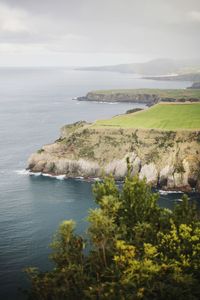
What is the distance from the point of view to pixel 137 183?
204ft


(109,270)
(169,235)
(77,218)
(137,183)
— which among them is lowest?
(77,218)

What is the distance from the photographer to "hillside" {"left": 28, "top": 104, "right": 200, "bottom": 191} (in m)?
119

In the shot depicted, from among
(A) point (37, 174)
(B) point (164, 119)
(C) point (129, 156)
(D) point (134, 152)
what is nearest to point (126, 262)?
(C) point (129, 156)

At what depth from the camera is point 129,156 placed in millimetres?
128750

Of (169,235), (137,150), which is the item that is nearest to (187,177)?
(137,150)

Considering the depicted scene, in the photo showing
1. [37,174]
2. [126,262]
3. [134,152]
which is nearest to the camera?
[126,262]

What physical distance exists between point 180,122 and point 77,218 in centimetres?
6196

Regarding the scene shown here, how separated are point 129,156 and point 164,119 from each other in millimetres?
29181

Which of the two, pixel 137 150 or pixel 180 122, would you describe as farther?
pixel 180 122

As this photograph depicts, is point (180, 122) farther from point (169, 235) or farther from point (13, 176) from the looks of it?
point (169, 235)

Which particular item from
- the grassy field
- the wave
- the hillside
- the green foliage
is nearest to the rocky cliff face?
the hillside

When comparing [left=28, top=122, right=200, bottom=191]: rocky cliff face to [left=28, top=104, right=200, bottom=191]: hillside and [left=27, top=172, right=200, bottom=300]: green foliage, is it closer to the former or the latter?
[left=28, top=104, right=200, bottom=191]: hillside

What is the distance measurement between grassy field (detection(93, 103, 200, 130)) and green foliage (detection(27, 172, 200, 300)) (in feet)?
277

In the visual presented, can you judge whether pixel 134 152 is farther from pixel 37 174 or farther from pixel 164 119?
pixel 37 174
